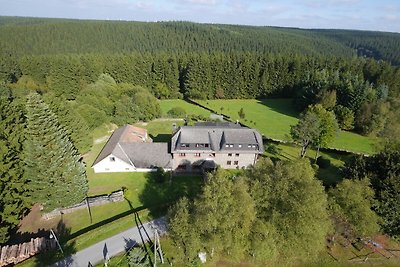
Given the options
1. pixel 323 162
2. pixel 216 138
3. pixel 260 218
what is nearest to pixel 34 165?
pixel 216 138

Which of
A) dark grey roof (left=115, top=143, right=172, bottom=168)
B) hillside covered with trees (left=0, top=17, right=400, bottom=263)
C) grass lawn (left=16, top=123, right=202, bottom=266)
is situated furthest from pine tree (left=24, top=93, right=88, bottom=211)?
dark grey roof (left=115, top=143, right=172, bottom=168)

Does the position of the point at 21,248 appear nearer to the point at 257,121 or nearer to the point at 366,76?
the point at 257,121

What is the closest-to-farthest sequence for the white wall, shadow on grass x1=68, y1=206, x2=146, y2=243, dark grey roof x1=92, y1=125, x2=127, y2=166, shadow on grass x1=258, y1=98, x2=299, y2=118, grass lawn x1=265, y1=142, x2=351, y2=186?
1. shadow on grass x1=68, y1=206, x2=146, y2=243
2. the white wall
3. dark grey roof x1=92, y1=125, x2=127, y2=166
4. grass lawn x1=265, y1=142, x2=351, y2=186
5. shadow on grass x1=258, y1=98, x2=299, y2=118

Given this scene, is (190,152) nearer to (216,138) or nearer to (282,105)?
(216,138)

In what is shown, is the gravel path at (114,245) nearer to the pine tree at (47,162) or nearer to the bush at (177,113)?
the pine tree at (47,162)

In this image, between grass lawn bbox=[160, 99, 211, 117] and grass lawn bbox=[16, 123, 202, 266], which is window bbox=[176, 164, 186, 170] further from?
grass lawn bbox=[160, 99, 211, 117]

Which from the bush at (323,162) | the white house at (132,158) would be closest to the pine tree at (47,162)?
the white house at (132,158)
